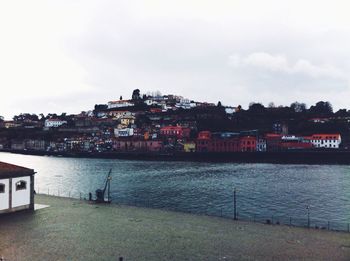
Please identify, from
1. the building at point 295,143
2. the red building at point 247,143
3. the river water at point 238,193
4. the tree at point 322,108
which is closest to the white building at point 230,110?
the tree at point 322,108

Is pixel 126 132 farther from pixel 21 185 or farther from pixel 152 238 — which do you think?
pixel 152 238

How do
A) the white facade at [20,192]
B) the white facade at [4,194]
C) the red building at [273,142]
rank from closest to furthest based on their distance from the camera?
the white facade at [4,194]
the white facade at [20,192]
the red building at [273,142]

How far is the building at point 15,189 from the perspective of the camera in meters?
26.6

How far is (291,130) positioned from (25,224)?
138 m

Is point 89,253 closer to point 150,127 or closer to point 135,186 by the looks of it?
point 135,186

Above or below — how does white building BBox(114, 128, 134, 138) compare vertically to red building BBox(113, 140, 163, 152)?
above

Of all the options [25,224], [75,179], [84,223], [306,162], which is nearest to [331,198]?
[84,223]

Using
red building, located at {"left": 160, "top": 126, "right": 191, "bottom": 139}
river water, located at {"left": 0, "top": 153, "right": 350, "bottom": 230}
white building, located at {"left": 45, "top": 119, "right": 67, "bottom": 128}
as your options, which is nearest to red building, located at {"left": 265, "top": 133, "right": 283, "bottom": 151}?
red building, located at {"left": 160, "top": 126, "right": 191, "bottom": 139}

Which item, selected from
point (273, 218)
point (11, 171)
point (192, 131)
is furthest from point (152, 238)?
point (192, 131)

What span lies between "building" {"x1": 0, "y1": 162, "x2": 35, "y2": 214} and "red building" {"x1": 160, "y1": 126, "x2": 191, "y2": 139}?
4491 inches

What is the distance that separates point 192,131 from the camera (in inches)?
5846

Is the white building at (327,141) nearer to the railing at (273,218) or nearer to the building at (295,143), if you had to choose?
the building at (295,143)

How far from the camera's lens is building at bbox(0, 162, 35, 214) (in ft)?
87.2

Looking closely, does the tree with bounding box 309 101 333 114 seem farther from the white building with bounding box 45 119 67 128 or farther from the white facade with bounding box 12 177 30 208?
the white facade with bounding box 12 177 30 208
